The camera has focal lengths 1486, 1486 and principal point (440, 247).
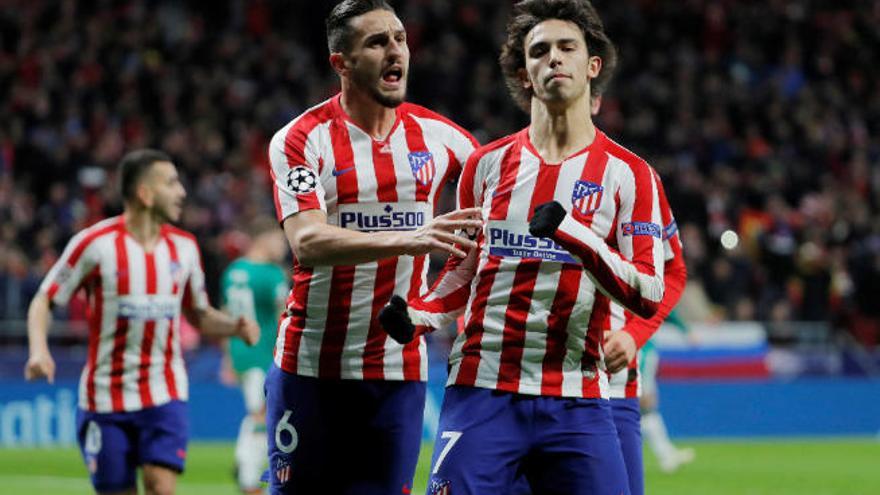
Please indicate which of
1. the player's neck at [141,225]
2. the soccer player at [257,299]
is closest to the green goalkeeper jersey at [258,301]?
the soccer player at [257,299]

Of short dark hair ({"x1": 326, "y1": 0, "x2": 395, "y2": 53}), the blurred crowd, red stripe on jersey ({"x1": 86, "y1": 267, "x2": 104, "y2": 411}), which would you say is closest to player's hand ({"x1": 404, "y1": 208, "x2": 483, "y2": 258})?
short dark hair ({"x1": 326, "y1": 0, "x2": 395, "y2": 53})

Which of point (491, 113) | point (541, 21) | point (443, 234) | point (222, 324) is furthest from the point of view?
point (491, 113)

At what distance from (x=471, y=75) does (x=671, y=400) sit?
714 cm

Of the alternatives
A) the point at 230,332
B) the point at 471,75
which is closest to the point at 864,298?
the point at 471,75

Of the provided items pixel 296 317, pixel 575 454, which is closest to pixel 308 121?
pixel 296 317

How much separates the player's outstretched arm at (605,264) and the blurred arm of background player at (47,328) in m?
3.27

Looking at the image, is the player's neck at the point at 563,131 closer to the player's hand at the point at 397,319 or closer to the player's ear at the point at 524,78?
the player's ear at the point at 524,78

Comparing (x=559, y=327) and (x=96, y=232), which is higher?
(x=96, y=232)

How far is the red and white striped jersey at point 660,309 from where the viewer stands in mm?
5113

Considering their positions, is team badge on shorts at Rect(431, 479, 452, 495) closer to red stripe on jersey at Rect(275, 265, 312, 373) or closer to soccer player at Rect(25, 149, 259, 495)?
red stripe on jersey at Rect(275, 265, 312, 373)

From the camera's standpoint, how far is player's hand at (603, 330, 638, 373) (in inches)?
195

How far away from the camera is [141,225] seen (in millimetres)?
8211

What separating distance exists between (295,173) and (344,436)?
1030 mm

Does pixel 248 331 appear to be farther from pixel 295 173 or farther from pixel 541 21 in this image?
pixel 541 21
